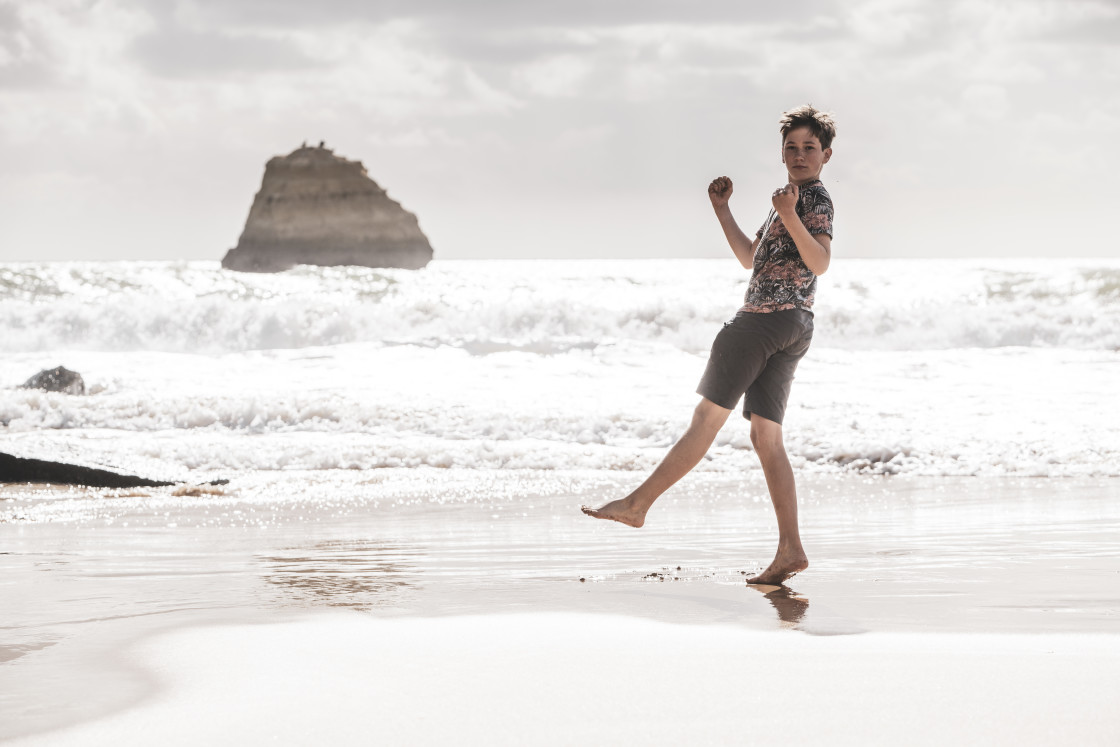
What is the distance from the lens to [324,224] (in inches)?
3543

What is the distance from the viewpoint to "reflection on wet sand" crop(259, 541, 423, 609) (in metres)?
3.53

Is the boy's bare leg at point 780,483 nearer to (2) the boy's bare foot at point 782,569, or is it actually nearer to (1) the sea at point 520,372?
(2) the boy's bare foot at point 782,569

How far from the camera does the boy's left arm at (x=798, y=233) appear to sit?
3705 mm

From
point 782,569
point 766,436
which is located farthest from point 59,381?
point 782,569

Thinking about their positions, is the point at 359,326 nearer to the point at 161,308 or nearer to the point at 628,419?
the point at 161,308

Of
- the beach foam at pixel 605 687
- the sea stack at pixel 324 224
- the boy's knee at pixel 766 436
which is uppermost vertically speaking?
the sea stack at pixel 324 224

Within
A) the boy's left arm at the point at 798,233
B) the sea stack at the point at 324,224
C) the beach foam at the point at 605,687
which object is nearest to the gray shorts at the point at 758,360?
the boy's left arm at the point at 798,233

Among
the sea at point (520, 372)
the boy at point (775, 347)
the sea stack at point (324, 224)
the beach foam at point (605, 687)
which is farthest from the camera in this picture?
the sea stack at point (324, 224)

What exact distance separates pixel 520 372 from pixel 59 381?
5.91 m

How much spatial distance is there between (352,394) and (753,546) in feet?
27.5

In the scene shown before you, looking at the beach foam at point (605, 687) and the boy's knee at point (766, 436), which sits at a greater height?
the boy's knee at point (766, 436)

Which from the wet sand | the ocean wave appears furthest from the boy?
the ocean wave

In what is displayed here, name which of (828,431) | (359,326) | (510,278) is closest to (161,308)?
(359,326)

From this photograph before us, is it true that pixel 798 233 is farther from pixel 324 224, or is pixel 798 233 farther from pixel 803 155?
pixel 324 224
